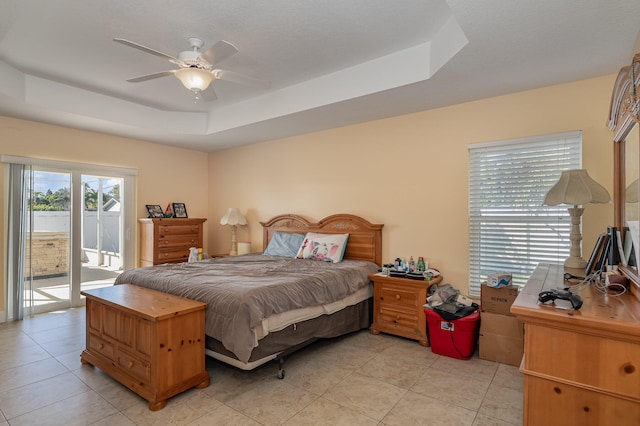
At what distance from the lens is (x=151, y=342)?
2195mm

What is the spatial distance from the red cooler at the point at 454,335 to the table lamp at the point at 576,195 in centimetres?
93

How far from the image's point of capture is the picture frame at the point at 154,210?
5180mm

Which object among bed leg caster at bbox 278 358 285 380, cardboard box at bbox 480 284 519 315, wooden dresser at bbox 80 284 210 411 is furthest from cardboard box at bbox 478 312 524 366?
wooden dresser at bbox 80 284 210 411

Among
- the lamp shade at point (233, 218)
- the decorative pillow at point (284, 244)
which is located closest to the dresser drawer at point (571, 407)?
the decorative pillow at point (284, 244)

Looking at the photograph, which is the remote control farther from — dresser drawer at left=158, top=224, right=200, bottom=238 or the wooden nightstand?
dresser drawer at left=158, top=224, right=200, bottom=238

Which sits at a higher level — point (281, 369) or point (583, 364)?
point (583, 364)

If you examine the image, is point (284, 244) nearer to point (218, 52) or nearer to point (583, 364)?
point (218, 52)

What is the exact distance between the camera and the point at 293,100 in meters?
3.75

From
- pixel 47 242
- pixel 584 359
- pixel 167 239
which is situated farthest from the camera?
pixel 167 239

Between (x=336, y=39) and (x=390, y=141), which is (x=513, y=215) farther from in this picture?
(x=336, y=39)

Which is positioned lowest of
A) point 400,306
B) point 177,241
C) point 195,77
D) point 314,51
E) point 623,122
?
point 400,306

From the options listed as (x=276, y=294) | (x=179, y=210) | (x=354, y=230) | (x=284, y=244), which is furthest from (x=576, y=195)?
(x=179, y=210)

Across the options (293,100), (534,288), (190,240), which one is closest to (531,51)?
(534,288)

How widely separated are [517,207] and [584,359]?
87.5 inches
